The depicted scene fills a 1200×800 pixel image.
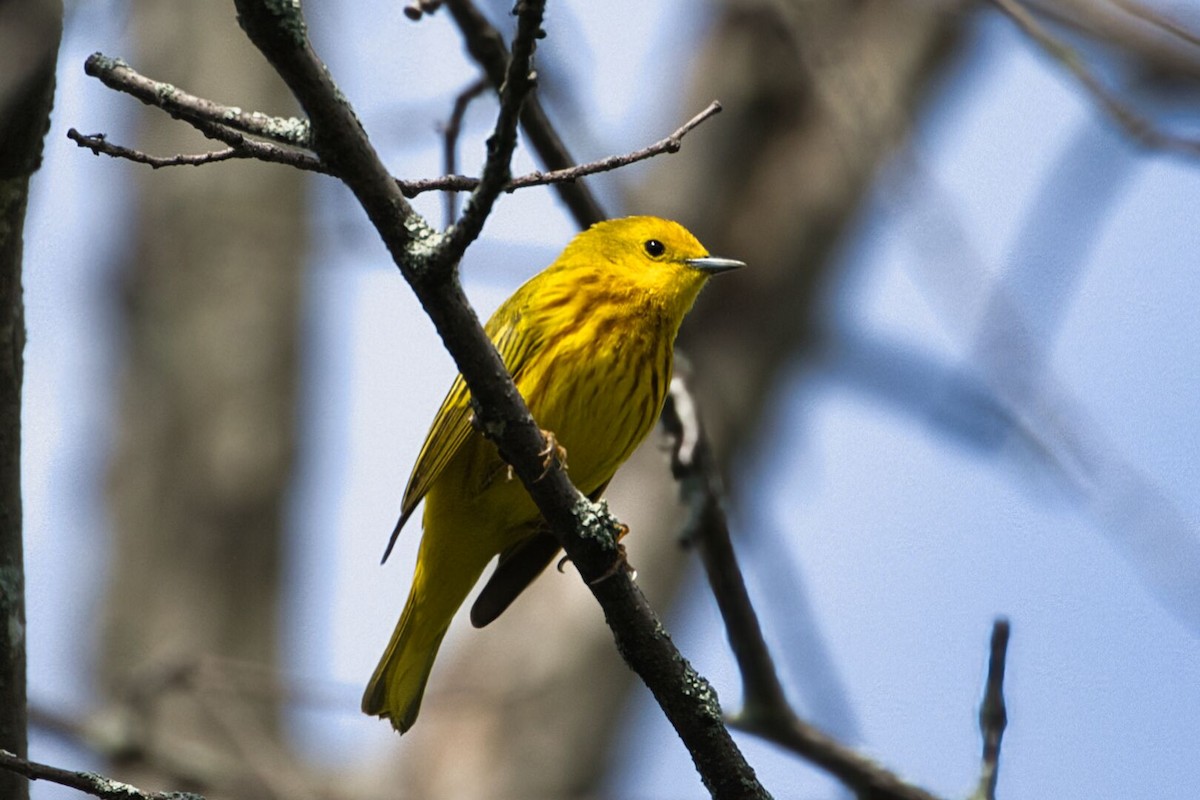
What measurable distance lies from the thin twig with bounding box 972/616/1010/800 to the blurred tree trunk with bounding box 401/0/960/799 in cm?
408

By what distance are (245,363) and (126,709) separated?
9.12ft

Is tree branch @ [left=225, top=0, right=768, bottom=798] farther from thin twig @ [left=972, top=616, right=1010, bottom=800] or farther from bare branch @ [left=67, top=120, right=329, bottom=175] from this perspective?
thin twig @ [left=972, top=616, right=1010, bottom=800]

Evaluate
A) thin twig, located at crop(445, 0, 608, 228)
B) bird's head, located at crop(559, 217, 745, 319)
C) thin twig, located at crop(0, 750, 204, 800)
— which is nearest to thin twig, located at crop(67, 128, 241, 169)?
thin twig, located at crop(0, 750, 204, 800)

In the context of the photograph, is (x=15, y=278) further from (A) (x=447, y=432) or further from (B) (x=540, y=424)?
(B) (x=540, y=424)

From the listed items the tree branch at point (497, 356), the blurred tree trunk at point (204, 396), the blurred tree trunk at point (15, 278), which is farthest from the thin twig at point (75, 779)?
the blurred tree trunk at point (204, 396)

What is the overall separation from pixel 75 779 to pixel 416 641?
232 centimetres

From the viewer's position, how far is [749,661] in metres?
4.04

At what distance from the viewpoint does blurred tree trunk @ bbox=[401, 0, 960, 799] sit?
7438 mm

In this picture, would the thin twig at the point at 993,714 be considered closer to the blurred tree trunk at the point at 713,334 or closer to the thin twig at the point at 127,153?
the thin twig at the point at 127,153

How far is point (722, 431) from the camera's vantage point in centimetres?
764

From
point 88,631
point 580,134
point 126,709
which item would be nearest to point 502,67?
point 580,134

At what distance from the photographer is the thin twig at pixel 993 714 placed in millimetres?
3041

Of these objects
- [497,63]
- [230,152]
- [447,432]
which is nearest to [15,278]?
[230,152]

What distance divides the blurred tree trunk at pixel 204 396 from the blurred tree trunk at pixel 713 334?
1211mm
